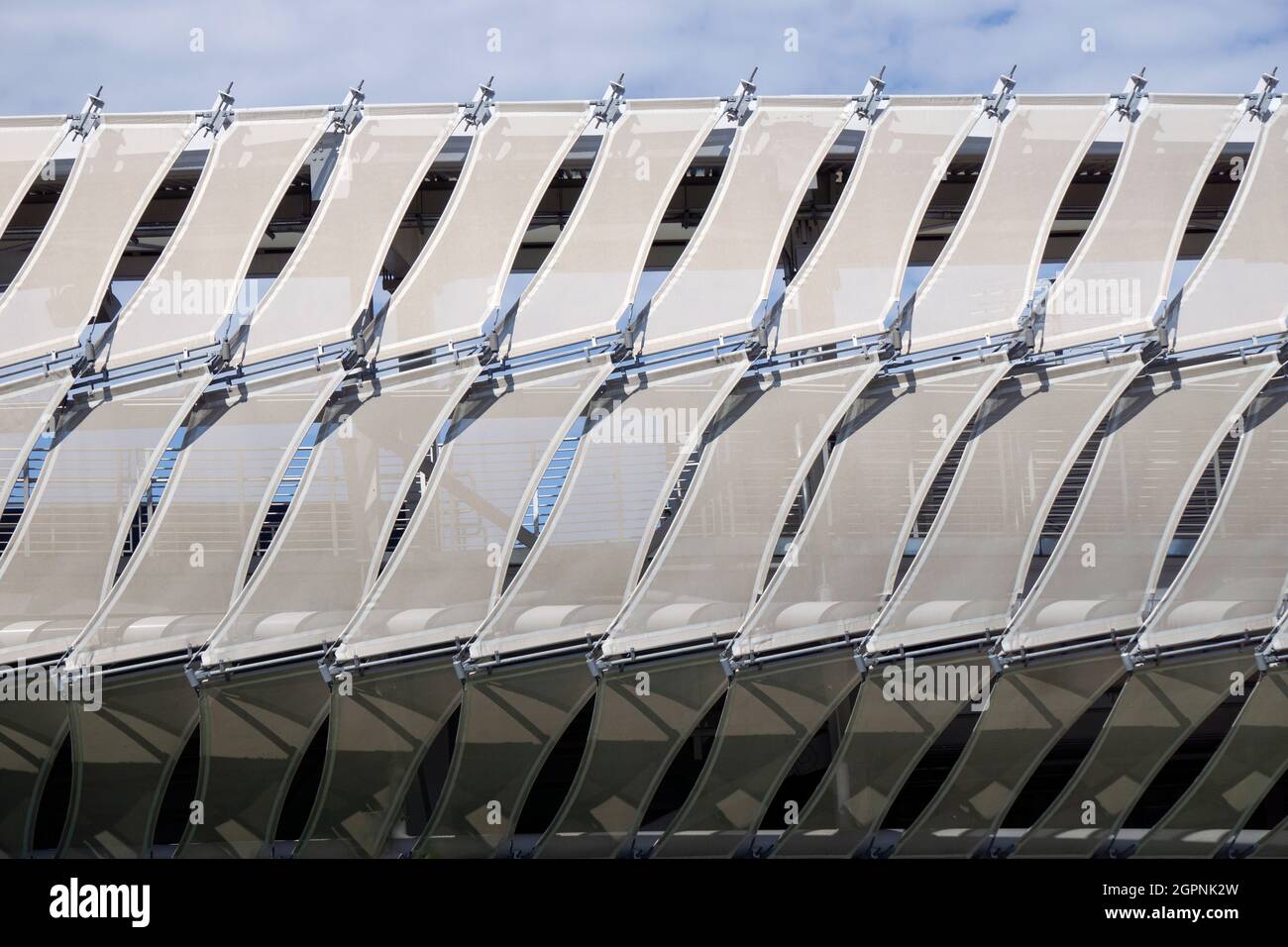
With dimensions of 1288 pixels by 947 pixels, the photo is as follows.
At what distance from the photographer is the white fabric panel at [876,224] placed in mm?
17078

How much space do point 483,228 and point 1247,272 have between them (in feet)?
29.5

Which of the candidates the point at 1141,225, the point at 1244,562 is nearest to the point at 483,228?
the point at 1141,225

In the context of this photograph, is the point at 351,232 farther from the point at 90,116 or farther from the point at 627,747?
the point at 627,747

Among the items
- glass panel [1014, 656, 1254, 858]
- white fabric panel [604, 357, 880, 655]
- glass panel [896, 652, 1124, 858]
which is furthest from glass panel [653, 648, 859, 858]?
glass panel [1014, 656, 1254, 858]

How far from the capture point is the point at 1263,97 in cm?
1778

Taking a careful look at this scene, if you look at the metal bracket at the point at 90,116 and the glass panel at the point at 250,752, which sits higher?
the metal bracket at the point at 90,116

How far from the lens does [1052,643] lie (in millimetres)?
17344

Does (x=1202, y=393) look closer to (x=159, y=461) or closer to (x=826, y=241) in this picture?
(x=826, y=241)

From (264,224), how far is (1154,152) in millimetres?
10557

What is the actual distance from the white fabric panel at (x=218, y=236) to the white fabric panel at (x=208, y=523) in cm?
112

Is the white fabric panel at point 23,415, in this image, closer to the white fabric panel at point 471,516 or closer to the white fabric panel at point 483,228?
the white fabric panel at point 483,228

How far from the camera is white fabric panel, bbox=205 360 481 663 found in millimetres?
16594

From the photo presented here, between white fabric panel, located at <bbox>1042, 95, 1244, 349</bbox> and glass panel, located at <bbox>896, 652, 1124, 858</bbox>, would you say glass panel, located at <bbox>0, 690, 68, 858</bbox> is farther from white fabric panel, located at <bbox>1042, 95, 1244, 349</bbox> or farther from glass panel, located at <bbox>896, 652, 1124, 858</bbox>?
white fabric panel, located at <bbox>1042, 95, 1244, 349</bbox>

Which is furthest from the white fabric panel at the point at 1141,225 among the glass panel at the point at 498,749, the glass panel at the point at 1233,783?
the glass panel at the point at 498,749
